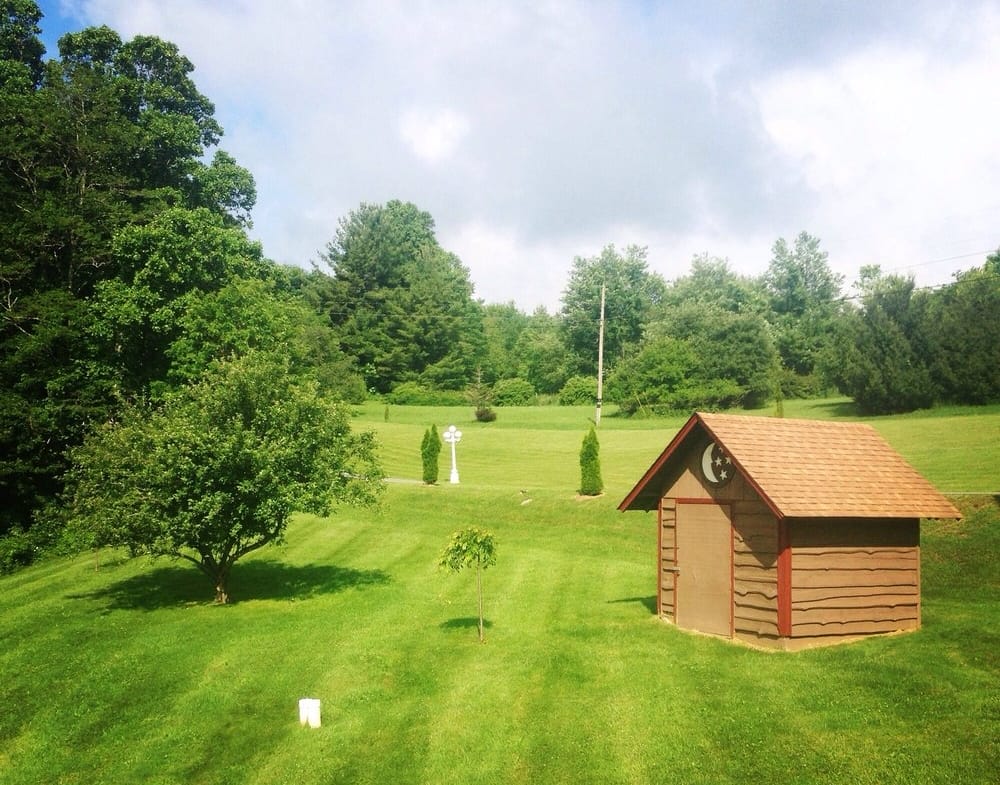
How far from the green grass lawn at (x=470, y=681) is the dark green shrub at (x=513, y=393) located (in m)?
54.5

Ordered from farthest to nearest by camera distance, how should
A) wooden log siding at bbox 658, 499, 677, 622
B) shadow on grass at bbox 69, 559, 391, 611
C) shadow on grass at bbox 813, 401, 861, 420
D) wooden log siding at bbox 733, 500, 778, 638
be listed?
shadow on grass at bbox 813, 401, 861, 420 < shadow on grass at bbox 69, 559, 391, 611 < wooden log siding at bbox 658, 499, 677, 622 < wooden log siding at bbox 733, 500, 778, 638

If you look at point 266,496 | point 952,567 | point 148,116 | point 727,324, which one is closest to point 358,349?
point 727,324

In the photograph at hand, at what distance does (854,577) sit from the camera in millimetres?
16703

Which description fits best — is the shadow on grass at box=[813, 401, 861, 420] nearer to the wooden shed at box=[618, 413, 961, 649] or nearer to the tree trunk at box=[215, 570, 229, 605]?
the wooden shed at box=[618, 413, 961, 649]

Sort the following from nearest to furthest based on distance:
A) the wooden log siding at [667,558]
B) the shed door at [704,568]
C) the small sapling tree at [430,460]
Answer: the shed door at [704,568], the wooden log siding at [667,558], the small sapling tree at [430,460]

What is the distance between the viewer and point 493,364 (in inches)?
3600

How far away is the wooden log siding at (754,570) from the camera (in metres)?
16.3

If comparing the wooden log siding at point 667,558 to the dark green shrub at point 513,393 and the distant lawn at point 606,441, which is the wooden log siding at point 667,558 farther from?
the dark green shrub at point 513,393

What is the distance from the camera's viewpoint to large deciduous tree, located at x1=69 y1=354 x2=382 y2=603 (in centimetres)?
2091

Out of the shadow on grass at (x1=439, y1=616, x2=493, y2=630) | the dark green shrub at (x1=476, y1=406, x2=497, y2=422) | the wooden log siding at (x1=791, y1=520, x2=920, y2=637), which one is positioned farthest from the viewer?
the dark green shrub at (x1=476, y1=406, x2=497, y2=422)

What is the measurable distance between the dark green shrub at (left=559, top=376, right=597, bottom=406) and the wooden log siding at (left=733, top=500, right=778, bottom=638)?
61.8 meters

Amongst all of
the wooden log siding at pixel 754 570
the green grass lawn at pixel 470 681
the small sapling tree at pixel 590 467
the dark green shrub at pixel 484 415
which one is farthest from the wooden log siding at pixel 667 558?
the dark green shrub at pixel 484 415

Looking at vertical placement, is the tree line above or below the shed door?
above

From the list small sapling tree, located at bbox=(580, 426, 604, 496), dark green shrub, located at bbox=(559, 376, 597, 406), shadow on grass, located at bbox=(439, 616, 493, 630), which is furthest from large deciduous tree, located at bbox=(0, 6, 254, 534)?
dark green shrub, located at bbox=(559, 376, 597, 406)
